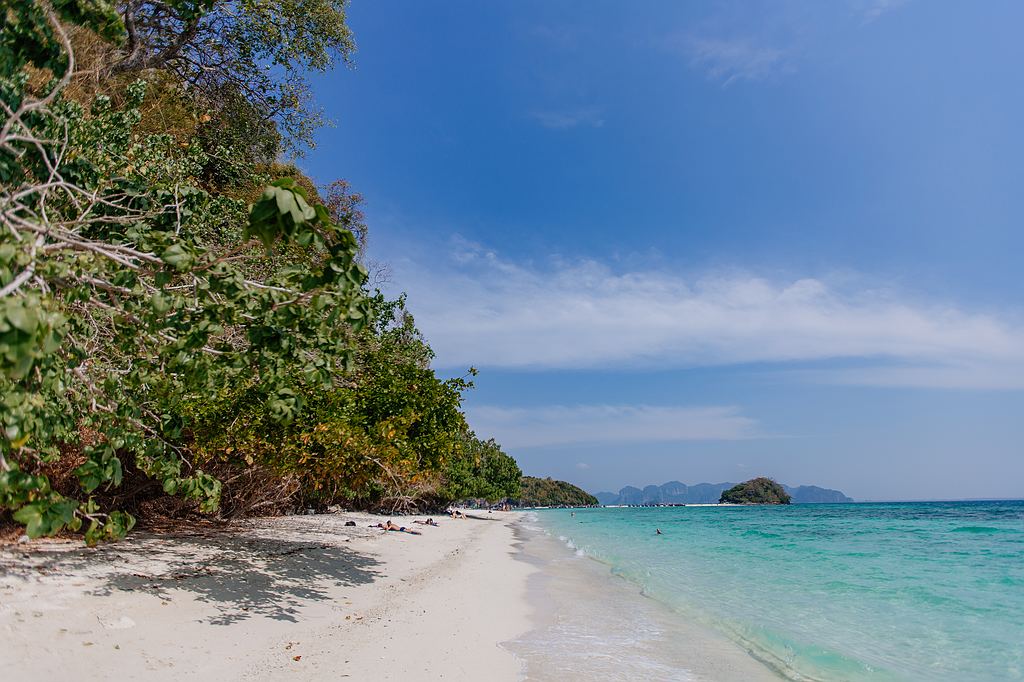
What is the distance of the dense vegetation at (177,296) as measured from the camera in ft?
10.2

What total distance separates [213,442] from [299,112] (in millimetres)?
13286

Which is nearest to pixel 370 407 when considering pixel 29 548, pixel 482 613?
pixel 482 613

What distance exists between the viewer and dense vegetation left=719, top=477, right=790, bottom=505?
16662 cm

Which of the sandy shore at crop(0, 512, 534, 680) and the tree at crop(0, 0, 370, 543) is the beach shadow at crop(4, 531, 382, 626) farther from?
the tree at crop(0, 0, 370, 543)

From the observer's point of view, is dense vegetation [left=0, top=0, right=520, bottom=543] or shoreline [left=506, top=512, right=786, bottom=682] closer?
dense vegetation [left=0, top=0, right=520, bottom=543]

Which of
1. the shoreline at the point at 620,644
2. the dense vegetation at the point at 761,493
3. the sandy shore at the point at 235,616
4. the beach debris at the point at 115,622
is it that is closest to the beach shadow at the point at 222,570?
the sandy shore at the point at 235,616

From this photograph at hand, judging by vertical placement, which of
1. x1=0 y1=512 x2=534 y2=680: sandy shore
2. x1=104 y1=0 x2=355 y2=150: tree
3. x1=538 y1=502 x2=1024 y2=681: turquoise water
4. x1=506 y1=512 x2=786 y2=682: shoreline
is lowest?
x1=538 y1=502 x2=1024 y2=681: turquoise water

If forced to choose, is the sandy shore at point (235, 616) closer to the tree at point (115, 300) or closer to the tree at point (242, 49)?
the tree at point (115, 300)

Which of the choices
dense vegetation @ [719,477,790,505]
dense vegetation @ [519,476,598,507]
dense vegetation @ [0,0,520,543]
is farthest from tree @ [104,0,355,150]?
dense vegetation @ [719,477,790,505]

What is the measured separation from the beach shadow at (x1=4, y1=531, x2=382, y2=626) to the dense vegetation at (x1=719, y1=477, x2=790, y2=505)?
177 m

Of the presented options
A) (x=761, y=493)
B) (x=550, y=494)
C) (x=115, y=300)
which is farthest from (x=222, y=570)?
(x=761, y=493)

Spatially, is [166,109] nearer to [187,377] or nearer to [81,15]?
[81,15]

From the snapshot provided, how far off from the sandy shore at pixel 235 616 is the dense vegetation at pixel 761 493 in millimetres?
176221

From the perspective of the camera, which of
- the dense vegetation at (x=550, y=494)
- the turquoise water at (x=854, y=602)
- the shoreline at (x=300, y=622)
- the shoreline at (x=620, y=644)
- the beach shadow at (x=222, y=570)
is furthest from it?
the dense vegetation at (x=550, y=494)
